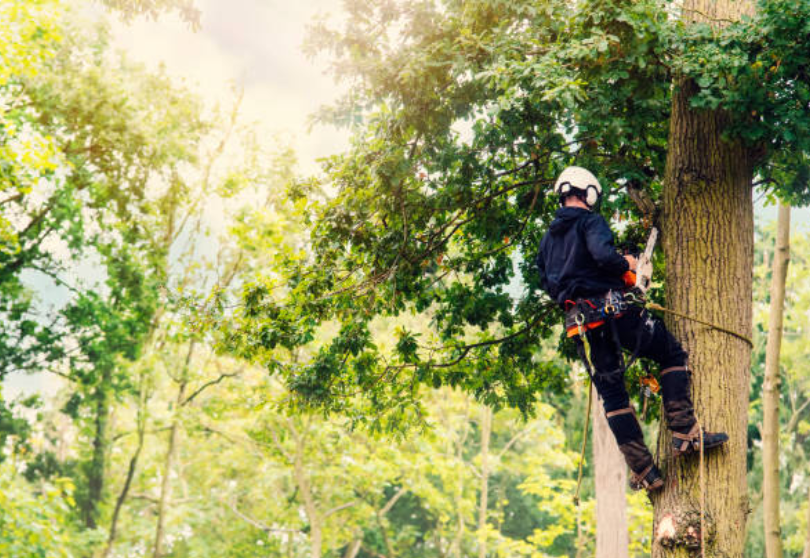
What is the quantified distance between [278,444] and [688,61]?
1505 cm

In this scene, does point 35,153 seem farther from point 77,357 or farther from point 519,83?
point 519,83

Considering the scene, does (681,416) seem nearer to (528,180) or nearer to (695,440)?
(695,440)

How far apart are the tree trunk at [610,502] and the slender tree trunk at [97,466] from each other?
42.3 feet

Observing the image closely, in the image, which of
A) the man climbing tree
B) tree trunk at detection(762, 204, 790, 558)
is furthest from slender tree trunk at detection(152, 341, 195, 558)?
tree trunk at detection(762, 204, 790, 558)

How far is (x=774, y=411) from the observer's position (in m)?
7.74

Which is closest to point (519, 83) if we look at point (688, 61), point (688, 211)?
point (688, 61)

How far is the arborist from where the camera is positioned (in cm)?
420

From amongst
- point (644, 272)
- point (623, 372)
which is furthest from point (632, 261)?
point (623, 372)

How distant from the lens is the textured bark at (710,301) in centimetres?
403

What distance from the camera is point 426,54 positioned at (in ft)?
19.2

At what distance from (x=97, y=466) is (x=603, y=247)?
1703cm

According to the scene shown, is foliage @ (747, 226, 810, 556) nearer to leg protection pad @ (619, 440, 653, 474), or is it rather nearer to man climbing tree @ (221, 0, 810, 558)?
man climbing tree @ (221, 0, 810, 558)

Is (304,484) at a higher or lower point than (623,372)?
higher

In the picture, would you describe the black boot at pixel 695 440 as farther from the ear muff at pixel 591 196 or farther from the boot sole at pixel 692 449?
the ear muff at pixel 591 196
